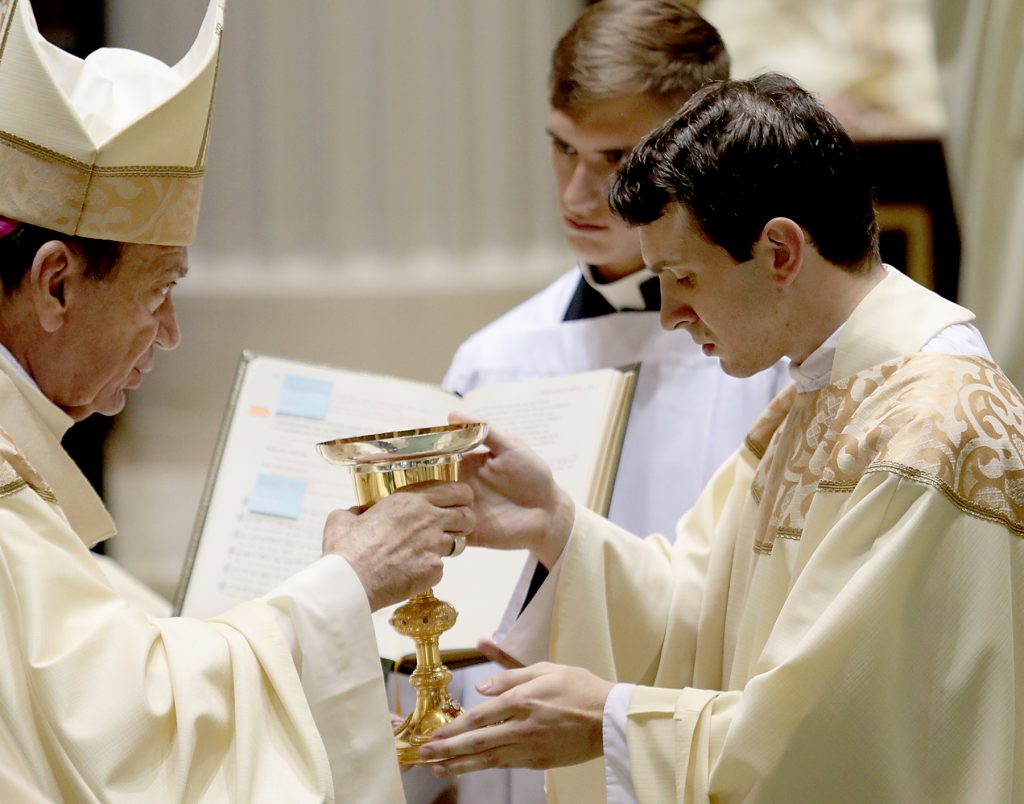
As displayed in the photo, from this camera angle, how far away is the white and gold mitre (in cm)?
235

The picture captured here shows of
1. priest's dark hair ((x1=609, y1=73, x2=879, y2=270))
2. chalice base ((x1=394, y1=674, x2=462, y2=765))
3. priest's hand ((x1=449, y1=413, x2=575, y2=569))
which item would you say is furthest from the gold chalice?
priest's dark hair ((x1=609, y1=73, x2=879, y2=270))

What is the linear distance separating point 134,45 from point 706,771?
455cm

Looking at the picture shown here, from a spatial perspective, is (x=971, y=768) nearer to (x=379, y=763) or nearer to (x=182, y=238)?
(x=379, y=763)

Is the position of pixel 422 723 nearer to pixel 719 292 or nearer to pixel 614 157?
pixel 719 292

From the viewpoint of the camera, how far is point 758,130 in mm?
2246

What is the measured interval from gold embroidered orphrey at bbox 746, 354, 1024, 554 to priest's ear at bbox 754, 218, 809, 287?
8.0 inches

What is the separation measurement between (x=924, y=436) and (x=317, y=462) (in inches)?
61.1

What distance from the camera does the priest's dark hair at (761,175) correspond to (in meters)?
2.24

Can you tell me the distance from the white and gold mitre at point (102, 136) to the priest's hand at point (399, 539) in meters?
0.60

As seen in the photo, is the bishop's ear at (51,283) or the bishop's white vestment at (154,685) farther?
the bishop's ear at (51,283)

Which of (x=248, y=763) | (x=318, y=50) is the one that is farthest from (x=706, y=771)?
(x=318, y=50)

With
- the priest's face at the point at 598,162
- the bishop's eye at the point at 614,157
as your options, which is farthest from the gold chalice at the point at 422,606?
the bishop's eye at the point at 614,157

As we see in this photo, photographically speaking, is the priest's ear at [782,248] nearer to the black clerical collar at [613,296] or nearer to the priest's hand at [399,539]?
the priest's hand at [399,539]

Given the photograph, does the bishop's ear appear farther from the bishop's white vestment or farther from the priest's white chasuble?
the priest's white chasuble
